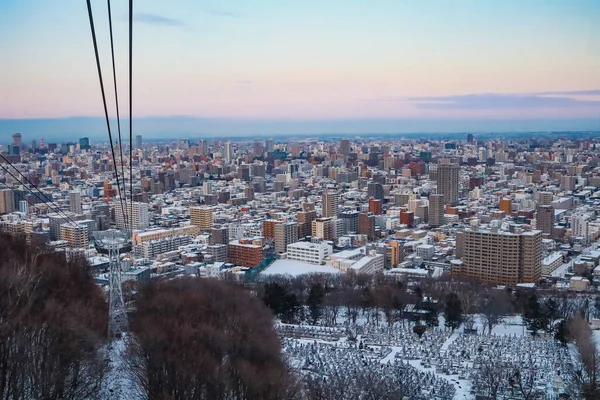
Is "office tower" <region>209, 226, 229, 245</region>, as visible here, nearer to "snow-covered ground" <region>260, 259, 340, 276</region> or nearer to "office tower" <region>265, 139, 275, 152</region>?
"snow-covered ground" <region>260, 259, 340, 276</region>

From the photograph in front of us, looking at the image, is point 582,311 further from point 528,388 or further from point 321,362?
point 321,362

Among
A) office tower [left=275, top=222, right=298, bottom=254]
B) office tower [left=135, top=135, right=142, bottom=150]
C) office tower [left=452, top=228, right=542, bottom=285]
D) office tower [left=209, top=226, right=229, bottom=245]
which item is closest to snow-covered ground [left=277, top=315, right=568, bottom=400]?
office tower [left=452, top=228, right=542, bottom=285]

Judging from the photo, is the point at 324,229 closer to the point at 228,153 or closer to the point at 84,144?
the point at 84,144

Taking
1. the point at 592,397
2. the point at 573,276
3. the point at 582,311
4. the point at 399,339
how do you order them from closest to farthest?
the point at 592,397 → the point at 399,339 → the point at 582,311 → the point at 573,276

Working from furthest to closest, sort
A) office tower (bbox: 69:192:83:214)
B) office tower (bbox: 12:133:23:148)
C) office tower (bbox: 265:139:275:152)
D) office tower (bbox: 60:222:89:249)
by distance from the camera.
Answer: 1. office tower (bbox: 265:139:275:152)
2. office tower (bbox: 69:192:83:214)
3. office tower (bbox: 12:133:23:148)
4. office tower (bbox: 60:222:89:249)

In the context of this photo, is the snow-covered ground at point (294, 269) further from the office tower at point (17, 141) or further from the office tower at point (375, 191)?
the office tower at point (375, 191)

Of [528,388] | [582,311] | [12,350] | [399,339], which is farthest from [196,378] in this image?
[582,311]
